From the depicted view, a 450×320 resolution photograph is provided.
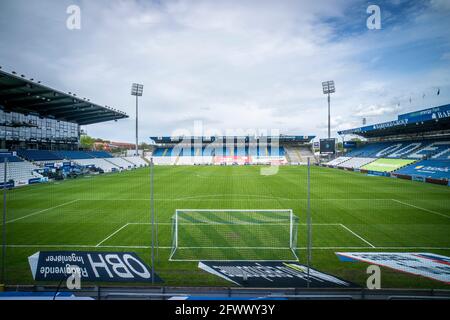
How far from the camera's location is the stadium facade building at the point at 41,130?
1014 inches

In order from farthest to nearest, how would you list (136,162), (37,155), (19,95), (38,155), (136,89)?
1. (136,162)
2. (136,89)
3. (38,155)
4. (37,155)
5. (19,95)

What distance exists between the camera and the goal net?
28.8 ft

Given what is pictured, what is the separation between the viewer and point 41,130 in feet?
118

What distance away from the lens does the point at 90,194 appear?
20.4 m

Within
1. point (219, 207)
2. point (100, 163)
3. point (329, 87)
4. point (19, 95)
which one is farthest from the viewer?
point (329, 87)

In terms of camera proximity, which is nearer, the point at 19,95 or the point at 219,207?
the point at 219,207

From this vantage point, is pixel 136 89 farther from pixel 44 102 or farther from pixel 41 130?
pixel 44 102

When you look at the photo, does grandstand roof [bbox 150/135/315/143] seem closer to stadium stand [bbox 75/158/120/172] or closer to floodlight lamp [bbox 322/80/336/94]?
floodlight lamp [bbox 322/80/336/94]

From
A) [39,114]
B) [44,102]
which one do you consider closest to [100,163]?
[39,114]

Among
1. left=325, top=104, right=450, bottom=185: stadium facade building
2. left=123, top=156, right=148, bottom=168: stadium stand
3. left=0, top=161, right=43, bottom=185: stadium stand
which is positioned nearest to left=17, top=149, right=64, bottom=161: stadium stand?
left=0, top=161, right=43, bottom=185: stadium stand

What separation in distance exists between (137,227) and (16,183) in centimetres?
2131

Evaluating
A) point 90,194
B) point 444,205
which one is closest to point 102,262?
point 90,194

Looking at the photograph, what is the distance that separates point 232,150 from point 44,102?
4519cm
